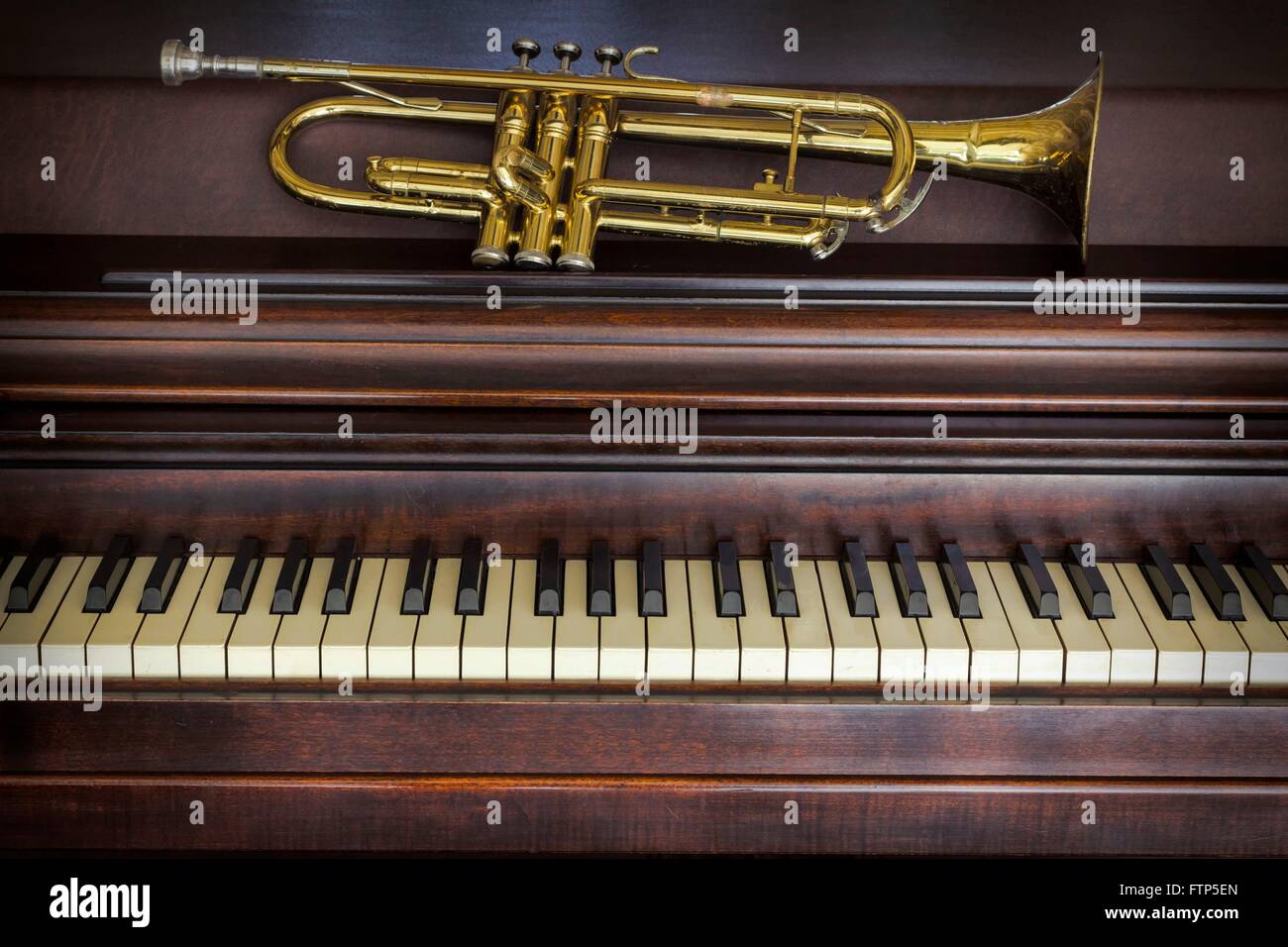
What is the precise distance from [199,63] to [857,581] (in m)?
1.25

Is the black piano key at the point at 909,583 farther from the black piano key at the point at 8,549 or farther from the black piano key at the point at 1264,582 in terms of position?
the black piano key at the point at 8,549

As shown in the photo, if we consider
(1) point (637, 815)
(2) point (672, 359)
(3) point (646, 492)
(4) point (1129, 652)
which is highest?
(2) point (672, 359)

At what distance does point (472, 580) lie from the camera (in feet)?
5.82

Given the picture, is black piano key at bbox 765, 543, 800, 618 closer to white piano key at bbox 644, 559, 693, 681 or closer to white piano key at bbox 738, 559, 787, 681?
white piano key at bbox 738, 559, 787, 681

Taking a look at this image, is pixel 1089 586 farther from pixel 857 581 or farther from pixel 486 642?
pixel 486 642

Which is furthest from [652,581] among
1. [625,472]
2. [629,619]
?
[625,472]

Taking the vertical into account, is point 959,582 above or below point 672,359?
below

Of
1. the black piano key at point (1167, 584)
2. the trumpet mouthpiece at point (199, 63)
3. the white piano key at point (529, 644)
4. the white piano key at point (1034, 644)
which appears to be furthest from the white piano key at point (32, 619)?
the black piano key at point (1167, 584)

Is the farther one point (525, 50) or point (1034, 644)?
point (525, 50)

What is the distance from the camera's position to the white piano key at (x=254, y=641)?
1.69 metres

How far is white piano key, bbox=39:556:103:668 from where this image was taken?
1.67 m

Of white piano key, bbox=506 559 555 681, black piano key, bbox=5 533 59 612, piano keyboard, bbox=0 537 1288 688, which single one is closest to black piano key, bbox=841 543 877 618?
piano keyboard, bbox=0 537 1288 688

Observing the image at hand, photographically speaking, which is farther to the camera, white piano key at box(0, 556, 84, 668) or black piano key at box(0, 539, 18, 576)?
black piano key at box(0, 539, 18, 576)
